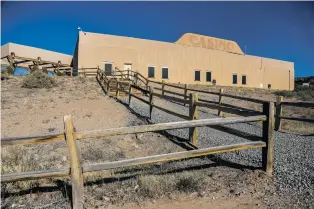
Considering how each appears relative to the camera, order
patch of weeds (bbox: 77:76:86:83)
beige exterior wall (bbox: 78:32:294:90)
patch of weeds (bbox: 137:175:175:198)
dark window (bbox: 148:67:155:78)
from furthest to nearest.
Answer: dark window (bbox: 148:67:155:78), beige exterior wall (bbox: 78:32:294:90), patch of weeds (bbox: 77:76:86:83), patch of weeds (bbox: 137:175:175:198)

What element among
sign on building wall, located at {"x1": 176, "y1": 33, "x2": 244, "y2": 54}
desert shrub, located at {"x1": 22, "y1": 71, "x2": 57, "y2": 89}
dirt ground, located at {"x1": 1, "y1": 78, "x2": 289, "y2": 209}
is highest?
sign on building wall, located at {"x1": 176, "y1": 33, "x2": 244, "y2": 54}

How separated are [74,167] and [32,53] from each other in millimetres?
29422

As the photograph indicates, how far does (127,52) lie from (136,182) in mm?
23945

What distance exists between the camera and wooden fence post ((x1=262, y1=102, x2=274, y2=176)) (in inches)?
180

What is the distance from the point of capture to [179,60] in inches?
1179

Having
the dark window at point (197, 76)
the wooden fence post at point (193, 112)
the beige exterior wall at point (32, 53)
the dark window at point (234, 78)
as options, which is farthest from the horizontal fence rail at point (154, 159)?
the dark window at point (234, 78)

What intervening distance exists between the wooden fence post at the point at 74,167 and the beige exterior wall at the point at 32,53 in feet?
93.8

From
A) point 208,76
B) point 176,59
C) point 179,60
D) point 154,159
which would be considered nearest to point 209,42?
point 208,76

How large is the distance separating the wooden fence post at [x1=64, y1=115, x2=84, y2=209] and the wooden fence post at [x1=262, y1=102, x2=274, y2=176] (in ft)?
10.1

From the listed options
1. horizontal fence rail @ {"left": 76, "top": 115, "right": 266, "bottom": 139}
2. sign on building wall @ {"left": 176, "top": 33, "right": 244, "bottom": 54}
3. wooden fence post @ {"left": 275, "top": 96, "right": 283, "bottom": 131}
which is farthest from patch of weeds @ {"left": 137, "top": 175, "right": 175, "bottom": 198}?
sign on building wall @ {"left": 176, "top": 33, "right": 244, "bottom": 54}

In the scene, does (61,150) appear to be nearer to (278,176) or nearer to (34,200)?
(34,200)

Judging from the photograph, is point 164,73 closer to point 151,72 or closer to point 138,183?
point 151,72

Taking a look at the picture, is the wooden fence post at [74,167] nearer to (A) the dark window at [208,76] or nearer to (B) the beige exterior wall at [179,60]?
(B) the beige exterior wall at [179,60]

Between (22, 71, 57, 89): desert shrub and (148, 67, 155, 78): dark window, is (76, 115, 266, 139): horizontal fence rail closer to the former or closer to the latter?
(22, 71, 57, 89): desert shrub
